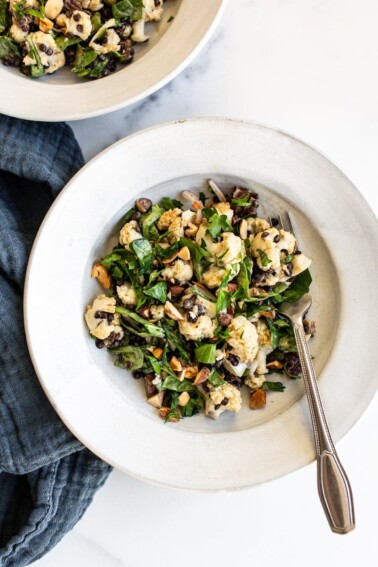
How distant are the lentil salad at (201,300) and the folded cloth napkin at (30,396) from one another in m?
0.23

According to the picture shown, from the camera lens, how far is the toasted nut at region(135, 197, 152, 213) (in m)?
1.68

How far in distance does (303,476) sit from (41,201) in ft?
3.94

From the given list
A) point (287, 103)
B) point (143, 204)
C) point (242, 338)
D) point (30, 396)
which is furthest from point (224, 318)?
point (287, 103)

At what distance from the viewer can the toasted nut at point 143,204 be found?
1676mm

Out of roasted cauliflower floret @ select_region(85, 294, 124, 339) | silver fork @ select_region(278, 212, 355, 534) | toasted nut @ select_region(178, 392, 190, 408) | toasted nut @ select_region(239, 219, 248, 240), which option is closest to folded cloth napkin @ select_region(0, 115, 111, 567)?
roasted cauliflower floret @ select_region(85, 294, 124, 339)

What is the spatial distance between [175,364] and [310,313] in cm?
41

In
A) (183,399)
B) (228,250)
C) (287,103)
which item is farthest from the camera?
(287,103)

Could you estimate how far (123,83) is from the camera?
164 centimetres

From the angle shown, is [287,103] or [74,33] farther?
[287,103]

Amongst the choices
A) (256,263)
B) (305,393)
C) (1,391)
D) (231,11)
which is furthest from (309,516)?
(231,11)

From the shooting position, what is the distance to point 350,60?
185 centimetres

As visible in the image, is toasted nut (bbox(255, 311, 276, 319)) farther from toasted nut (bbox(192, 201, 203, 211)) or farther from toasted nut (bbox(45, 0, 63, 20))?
toasted nut (bbox(45, 0, 63, 20))

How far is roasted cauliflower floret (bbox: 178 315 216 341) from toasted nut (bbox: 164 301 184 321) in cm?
2

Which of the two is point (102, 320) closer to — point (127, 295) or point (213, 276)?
point (127, 295)
